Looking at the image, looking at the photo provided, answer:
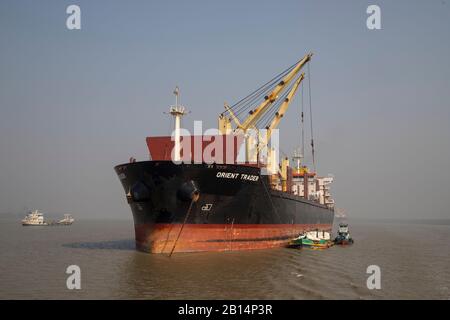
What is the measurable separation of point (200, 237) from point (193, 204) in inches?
90.0

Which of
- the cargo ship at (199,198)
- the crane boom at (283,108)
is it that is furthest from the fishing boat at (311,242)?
the crane boom at (283,108)

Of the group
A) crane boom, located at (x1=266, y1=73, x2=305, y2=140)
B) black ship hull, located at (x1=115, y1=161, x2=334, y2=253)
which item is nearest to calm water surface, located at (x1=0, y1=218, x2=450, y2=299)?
black ship hull, located at (x1=115, y1=161, x2=334, y2=253)

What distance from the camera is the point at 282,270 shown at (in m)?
20.4

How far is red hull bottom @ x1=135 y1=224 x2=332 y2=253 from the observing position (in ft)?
78.0

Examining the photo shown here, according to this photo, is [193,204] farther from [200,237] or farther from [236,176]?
[236,176]

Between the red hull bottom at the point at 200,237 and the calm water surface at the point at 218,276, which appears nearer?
the calm water surface at the point at 218,276

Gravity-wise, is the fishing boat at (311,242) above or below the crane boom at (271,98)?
below

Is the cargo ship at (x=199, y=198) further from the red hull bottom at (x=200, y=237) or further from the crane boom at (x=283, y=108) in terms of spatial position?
the crane boom at (x=283, y=108)

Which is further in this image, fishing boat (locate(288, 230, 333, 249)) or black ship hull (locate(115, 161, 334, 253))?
fishing boat (locate(288, 230, 333, 249))

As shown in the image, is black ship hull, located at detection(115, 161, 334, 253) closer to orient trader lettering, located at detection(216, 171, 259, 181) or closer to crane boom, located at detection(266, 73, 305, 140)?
orient trader lettering, located at detection(216, 171, 259, 181)

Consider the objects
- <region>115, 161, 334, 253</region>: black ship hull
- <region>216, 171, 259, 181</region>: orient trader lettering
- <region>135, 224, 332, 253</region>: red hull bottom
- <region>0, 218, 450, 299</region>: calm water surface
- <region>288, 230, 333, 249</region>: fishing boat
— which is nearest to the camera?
<region>0, 218, 450, 299</region>: calm water surface

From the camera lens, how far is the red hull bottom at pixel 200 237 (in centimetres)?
2378

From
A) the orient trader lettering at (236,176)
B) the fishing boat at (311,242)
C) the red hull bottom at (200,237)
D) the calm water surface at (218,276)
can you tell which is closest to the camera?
the calm water surface at (218,276)
